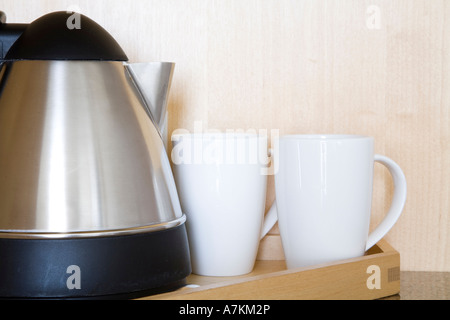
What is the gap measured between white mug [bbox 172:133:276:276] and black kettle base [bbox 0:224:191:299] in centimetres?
12

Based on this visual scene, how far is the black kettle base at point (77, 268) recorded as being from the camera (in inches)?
19.4

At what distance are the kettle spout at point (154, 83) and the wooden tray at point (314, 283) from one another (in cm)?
18

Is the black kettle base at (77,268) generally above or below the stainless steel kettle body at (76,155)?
below

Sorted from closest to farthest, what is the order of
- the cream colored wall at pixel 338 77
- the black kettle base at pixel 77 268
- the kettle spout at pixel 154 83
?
the black kettle base at pixel 77 268 → the kettle spout at pixel 154 83 → the cream colored wall at pixel 338 77

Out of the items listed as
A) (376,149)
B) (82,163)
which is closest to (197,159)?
(82,163)

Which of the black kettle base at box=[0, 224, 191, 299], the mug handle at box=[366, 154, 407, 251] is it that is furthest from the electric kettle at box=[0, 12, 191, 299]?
the mug handle at box=[366, 154, 407, 251]

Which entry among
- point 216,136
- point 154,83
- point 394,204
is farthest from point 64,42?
point 394,204

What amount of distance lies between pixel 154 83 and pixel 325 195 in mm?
223

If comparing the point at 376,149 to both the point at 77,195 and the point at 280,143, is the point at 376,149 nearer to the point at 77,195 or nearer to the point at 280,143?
the point at 280,143

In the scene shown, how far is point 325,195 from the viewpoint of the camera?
2.05 feet

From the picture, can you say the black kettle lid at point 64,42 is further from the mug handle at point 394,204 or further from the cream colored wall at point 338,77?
the mug handle at point 394,204

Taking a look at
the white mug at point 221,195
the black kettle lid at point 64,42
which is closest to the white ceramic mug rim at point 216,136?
the white mug at point 221,195

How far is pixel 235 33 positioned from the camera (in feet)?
2.48

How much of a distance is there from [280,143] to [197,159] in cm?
10
